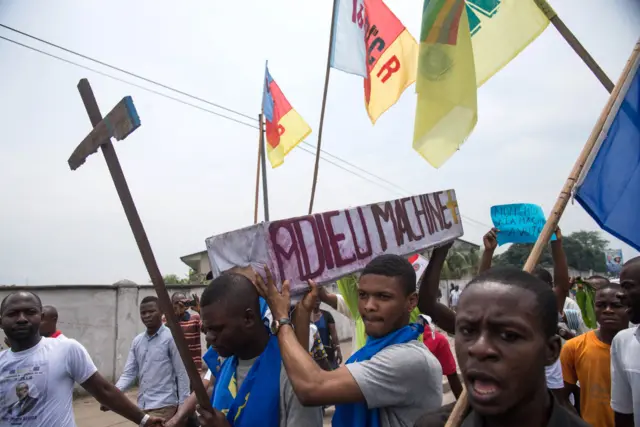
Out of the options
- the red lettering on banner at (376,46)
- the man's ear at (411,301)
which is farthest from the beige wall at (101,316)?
the man's ear at (411,301)

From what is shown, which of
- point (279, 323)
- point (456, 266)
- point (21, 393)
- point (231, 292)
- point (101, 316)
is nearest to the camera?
point (279, 323)

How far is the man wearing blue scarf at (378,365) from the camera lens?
1.75 m

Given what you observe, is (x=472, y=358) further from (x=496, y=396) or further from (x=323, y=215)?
(x=323, y=215)

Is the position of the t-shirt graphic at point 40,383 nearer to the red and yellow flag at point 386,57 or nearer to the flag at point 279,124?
the red and yellow flag at point 386,57

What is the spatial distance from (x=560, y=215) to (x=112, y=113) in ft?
5.87

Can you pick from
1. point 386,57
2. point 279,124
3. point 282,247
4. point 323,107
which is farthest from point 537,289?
point 279,124

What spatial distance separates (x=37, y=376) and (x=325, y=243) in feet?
6.28

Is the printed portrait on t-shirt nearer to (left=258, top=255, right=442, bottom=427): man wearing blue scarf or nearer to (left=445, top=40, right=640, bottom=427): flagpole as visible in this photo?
(left=258, top=255, right=442, bottom=427): man wearing blue scarf

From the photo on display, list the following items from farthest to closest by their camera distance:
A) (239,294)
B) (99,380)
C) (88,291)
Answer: (88,291) < (99,380) < (239,294)

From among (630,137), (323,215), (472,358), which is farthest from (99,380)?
(630,137)

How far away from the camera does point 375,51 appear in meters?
5.29

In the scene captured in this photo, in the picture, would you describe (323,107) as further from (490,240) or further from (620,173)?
(620,173)

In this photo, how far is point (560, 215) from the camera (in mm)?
1911

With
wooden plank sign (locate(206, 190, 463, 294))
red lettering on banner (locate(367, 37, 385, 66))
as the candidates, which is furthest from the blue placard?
red lettering on banner (locate(367, 37, 385, 66))
